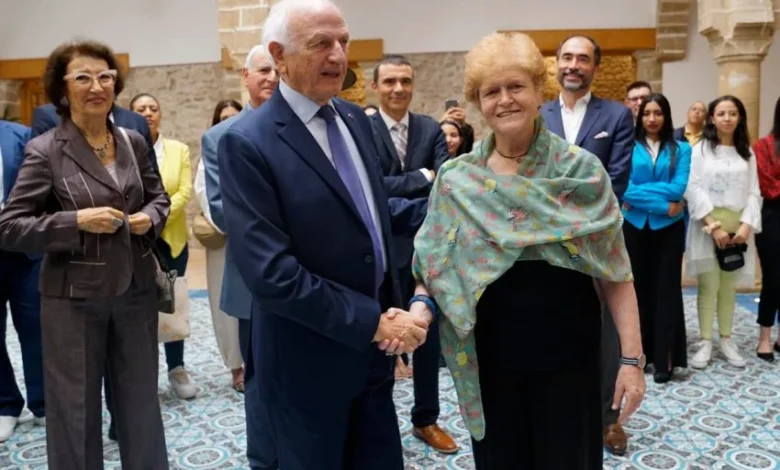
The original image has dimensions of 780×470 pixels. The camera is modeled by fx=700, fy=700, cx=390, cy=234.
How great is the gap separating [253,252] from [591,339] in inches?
35.6

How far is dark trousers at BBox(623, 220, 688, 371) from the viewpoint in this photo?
4.27m

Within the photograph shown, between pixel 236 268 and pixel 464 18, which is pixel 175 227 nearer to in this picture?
pixel 236 268

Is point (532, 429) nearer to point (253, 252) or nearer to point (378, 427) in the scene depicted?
point (378, 427)

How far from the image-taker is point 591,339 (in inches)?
72.4

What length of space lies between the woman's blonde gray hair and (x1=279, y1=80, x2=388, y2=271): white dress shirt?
35cm

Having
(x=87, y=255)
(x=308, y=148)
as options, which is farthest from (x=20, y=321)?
(x=308, y=148)

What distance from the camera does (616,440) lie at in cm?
323

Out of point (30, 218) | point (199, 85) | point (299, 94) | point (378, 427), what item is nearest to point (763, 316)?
point (378, 427)

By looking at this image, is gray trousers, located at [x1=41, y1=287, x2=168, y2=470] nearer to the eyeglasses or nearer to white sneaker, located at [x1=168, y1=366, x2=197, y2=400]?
the eyeglasses

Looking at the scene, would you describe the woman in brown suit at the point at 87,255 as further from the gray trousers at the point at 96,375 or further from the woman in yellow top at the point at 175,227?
the woman in yellow top at the point at 175,227

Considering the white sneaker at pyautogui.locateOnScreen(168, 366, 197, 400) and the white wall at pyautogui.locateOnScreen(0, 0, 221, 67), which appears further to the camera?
the white wall at pyautogui.locateOnScreen(0, 0, 221, 67)

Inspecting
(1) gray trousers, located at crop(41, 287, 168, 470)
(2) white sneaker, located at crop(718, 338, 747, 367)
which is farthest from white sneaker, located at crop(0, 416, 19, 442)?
(2) white sneaker, located at crop(718, 338, 747, 367)

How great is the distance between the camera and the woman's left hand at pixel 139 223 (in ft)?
8.21

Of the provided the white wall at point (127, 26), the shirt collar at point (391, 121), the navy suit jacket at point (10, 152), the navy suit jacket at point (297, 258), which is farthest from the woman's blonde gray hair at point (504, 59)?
the white wall at point (127, 26)
